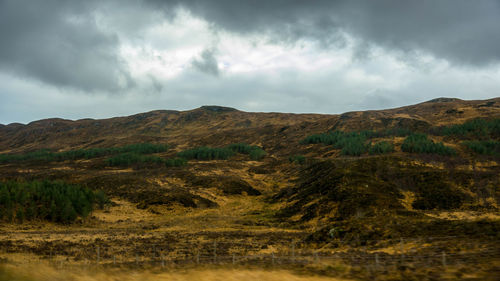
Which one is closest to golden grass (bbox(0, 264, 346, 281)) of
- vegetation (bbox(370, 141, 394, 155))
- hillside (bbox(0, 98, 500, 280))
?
hillside (bbox(0, 98, 500, 280))

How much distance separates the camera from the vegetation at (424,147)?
3063 inches

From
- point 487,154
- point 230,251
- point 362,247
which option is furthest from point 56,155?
point 487,154

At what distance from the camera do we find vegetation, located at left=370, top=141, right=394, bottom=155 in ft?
286

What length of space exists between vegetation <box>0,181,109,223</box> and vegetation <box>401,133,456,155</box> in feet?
266

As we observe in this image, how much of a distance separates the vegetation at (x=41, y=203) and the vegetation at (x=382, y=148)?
77.4m

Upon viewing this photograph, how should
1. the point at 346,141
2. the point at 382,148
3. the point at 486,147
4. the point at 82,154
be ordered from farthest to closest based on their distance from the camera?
the point at 82,154
the point at 346,141
the point at 382,148
the point at 486,147

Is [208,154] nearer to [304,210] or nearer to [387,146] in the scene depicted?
[387,146]

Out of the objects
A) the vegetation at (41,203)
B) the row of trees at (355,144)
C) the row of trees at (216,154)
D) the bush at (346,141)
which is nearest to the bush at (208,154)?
the row of trees at (216,154)

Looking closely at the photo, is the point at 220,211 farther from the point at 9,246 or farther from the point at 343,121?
the point at 343,121

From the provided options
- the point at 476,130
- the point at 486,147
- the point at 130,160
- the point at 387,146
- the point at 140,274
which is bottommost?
the point at 140,274

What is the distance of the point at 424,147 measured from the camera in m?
81.4

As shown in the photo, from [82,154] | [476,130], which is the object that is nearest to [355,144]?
[476,130]

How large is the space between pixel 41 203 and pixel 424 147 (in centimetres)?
8860

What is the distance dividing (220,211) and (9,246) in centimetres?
3566
